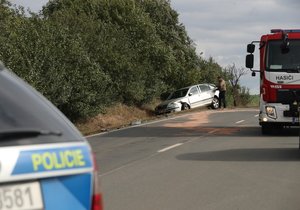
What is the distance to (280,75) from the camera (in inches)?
632

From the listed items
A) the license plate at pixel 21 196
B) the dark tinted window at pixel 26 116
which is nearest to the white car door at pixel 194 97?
the dark tinted window at pixel 26 116

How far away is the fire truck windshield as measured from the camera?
1599 centimetres

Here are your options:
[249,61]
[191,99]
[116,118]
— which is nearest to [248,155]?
[249,61]

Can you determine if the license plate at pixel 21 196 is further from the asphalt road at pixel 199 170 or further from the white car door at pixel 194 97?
the white car door at pixel 194 97

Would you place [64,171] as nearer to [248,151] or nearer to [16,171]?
[16,171]

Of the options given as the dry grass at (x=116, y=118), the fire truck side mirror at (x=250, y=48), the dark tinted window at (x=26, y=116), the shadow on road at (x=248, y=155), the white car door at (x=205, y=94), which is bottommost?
the dry grass at (x=116, y=118)

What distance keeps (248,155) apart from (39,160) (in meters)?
10.00

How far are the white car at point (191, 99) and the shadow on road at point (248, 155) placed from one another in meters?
19.8

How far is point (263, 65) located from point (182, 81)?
26.8m

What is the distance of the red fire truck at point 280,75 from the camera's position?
16.0m

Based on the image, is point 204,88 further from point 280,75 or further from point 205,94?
→ point 280,75

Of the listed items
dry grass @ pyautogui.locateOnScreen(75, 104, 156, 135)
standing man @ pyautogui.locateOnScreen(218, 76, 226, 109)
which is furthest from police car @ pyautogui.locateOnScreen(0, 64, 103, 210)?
standing man @ pyautogui.locateOnScreen(218, 76, 226, 109)

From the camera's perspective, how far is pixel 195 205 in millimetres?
7402

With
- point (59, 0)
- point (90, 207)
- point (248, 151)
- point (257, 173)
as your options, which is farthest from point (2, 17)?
point (90, 207)
